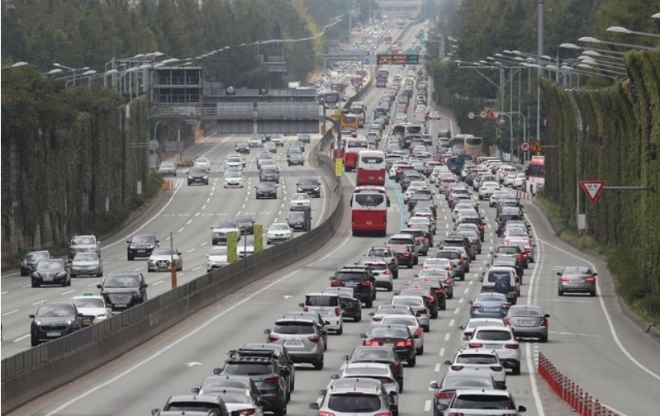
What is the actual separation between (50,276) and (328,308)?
22.4 metres

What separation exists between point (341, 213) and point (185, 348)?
70225 millimetres

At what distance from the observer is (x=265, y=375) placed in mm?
39188

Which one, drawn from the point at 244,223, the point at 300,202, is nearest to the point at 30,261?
the point at 244,223

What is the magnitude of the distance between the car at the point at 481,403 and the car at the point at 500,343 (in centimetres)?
1467

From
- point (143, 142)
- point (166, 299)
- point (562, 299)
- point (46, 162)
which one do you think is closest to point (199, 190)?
point (143, 142)

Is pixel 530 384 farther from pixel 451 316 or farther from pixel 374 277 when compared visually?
pixel 374 277

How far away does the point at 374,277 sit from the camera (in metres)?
75.6

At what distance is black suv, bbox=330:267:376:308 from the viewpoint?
231 feet

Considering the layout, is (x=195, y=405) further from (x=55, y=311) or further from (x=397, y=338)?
(x=55, y=311)

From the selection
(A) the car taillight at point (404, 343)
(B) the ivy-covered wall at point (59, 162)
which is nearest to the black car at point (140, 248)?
(B) the ivy-covered wall at point (59, 162)

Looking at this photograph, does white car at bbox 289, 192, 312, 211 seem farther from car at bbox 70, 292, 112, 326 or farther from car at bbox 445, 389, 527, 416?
car at bbox 445, 389, 527, 416

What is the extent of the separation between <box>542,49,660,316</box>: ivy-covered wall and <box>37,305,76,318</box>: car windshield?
23108 mm

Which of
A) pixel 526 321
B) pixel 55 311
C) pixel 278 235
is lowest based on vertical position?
pixel 278 235

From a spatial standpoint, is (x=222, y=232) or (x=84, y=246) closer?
(x=84, y=246)
